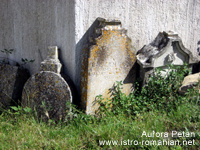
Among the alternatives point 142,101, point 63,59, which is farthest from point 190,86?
point 63,59

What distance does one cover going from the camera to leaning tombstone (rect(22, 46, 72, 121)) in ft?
12.0

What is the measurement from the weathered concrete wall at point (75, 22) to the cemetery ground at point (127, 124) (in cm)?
76

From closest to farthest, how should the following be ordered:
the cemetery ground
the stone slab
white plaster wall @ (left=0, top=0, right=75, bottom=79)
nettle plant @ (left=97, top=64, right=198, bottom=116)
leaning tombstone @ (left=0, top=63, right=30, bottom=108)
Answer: the cemetery ground
the stone slab
nettle plant @ (left=97, top=64, right=198, bottom=116)
white plaster wall @ (left=0, top=0, right=75, bottom=79)
leaning tombstone @ (left=0, top=63, right=30, bottom=108)

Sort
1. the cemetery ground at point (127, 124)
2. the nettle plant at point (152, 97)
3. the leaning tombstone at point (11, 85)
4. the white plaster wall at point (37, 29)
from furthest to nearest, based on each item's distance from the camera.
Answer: the leaning tombstone at point (11, 85) → the white plaster wall at point (37, 29) → the nettle plant at point (152, 97) → the cemetery ground at point (127, 124)

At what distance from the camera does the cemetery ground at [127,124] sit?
2955 mm

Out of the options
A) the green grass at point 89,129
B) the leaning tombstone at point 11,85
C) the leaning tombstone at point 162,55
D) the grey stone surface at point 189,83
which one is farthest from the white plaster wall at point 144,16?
the leaning tombstone at point 11,85

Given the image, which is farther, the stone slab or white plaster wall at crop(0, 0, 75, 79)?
white plaster wall at crop(0, 0, 75, 79)

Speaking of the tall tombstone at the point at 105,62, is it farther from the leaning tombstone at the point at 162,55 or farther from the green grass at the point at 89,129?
the green grass at the point at 89,129

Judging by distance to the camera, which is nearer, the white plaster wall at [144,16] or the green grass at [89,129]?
the green grass at [89,129]

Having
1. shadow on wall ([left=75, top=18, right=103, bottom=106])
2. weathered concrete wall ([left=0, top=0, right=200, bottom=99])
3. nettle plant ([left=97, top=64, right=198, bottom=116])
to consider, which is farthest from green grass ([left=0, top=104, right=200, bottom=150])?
weathered concrete wall ([left=0, top=0, right=200, bottom=99])

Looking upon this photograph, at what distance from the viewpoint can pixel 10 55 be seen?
17.1 feet

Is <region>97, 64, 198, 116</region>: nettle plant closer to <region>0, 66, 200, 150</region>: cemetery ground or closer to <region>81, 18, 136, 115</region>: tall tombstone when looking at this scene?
<region>0, 66, 200, 150</region>: cemetery ground

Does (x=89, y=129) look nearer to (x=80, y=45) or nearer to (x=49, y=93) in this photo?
(x=49, y=93)

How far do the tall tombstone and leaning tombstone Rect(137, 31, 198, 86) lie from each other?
0.22m
